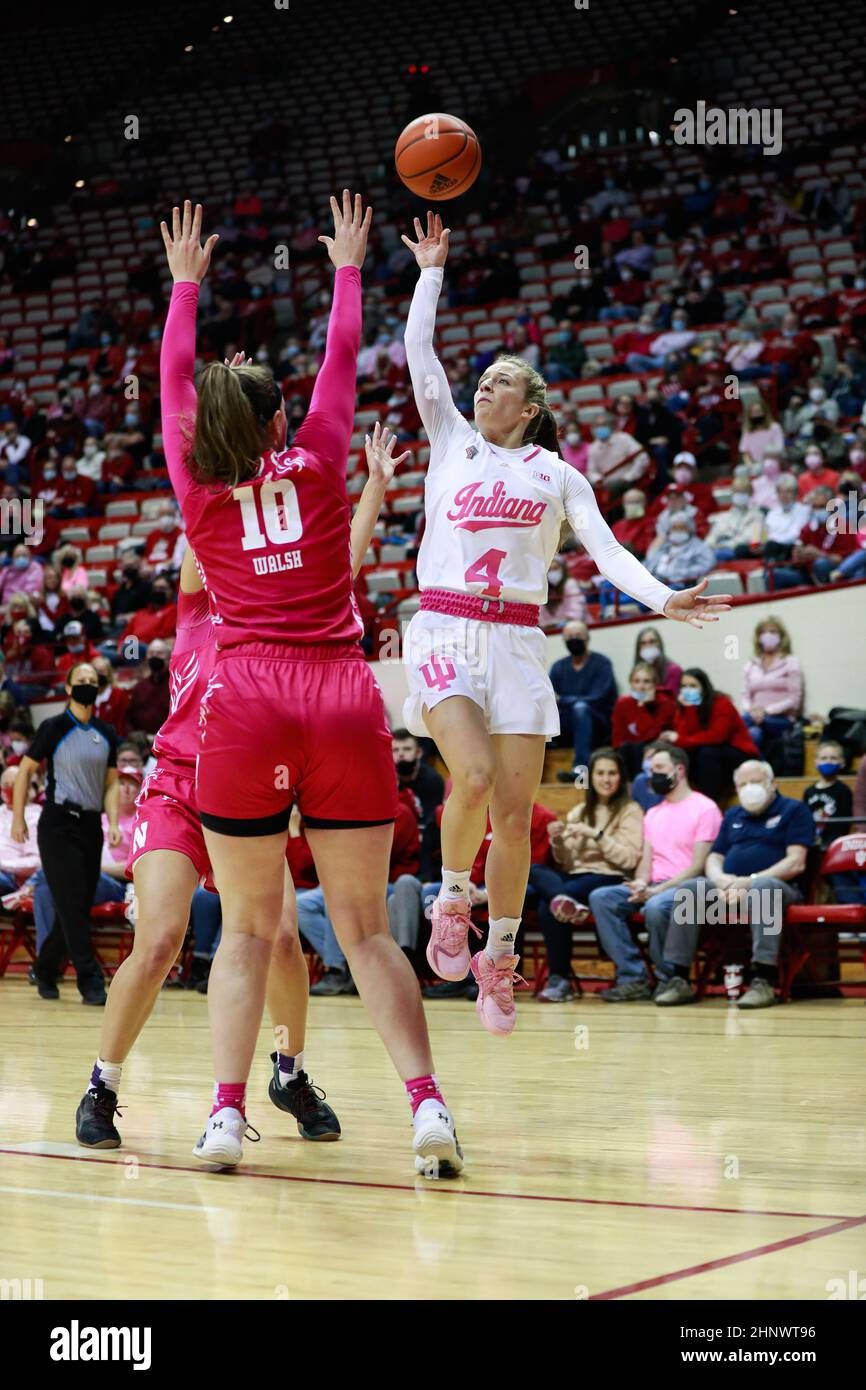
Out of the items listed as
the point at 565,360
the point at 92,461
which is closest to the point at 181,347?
the point at 565,360

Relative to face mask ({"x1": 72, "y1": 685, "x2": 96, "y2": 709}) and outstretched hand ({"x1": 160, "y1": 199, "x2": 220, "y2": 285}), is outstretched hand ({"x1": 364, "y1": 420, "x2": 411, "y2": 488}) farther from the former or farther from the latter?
face mask ({"x1": 72, "y1": 685, "x2": 96, "y2": 709})

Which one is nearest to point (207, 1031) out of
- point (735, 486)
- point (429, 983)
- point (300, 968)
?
point (429, 983)

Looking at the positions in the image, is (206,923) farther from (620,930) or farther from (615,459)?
(615,459)

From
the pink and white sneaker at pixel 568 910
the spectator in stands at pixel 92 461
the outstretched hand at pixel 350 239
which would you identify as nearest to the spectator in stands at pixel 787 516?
the pink and white sneaker at pixel 568 910

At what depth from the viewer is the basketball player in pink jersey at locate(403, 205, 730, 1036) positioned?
559 centimetres

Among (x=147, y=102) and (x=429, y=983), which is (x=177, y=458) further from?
(x=147, y=102)

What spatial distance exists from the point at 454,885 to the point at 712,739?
6.25 metres

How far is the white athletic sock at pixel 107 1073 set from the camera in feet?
16.5

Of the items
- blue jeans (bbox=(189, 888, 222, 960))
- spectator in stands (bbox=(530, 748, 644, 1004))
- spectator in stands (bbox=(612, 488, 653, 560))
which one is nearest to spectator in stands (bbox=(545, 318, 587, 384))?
spectator in stands (bbox=(612, 488, 653, 560))

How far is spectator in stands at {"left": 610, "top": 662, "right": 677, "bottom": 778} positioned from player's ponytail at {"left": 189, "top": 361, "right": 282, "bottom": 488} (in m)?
8.10

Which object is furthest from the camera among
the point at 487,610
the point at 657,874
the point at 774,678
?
the point at 774,678

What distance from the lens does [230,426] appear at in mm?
4375

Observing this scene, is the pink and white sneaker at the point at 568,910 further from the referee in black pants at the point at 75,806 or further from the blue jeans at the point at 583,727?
the referee in black pants at the point at 75,806

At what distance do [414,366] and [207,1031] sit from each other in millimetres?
4439
